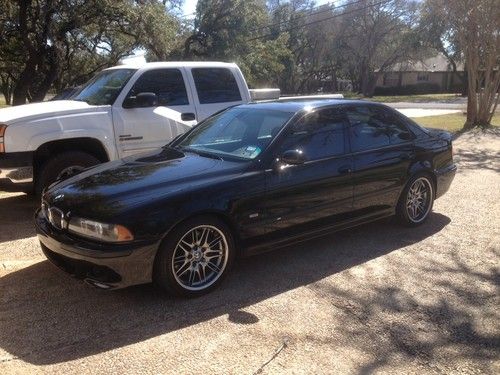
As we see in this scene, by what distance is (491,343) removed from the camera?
3609 mm

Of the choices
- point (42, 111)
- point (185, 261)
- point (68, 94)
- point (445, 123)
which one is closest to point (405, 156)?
point (185, 261)

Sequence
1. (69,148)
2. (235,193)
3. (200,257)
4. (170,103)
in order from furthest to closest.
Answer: (170,103)
(69,148)
(235,193)
(200,257)

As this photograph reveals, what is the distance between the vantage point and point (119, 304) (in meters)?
4.09

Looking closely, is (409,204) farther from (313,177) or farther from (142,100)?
(142,100)

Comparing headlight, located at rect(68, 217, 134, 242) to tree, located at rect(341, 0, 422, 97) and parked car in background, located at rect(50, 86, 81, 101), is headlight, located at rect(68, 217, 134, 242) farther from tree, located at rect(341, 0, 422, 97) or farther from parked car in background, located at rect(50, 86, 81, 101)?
tree, located at rect(341, 0, 422, 97)

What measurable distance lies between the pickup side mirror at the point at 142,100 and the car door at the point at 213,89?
875mm

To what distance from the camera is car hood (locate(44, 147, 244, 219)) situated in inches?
157

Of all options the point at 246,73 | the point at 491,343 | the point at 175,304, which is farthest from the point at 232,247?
the point at 246,73

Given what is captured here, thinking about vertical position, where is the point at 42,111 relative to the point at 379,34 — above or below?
below

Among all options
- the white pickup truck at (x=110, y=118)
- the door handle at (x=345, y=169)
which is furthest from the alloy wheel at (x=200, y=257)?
the white pickup truck at (x=110, y=118)

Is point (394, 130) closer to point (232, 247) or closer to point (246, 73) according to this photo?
point (232, 247)

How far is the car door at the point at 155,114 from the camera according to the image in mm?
6730

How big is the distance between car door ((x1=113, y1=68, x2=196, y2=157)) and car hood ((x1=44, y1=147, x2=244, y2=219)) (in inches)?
67.9

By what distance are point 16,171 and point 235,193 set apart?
3014 millimetres
